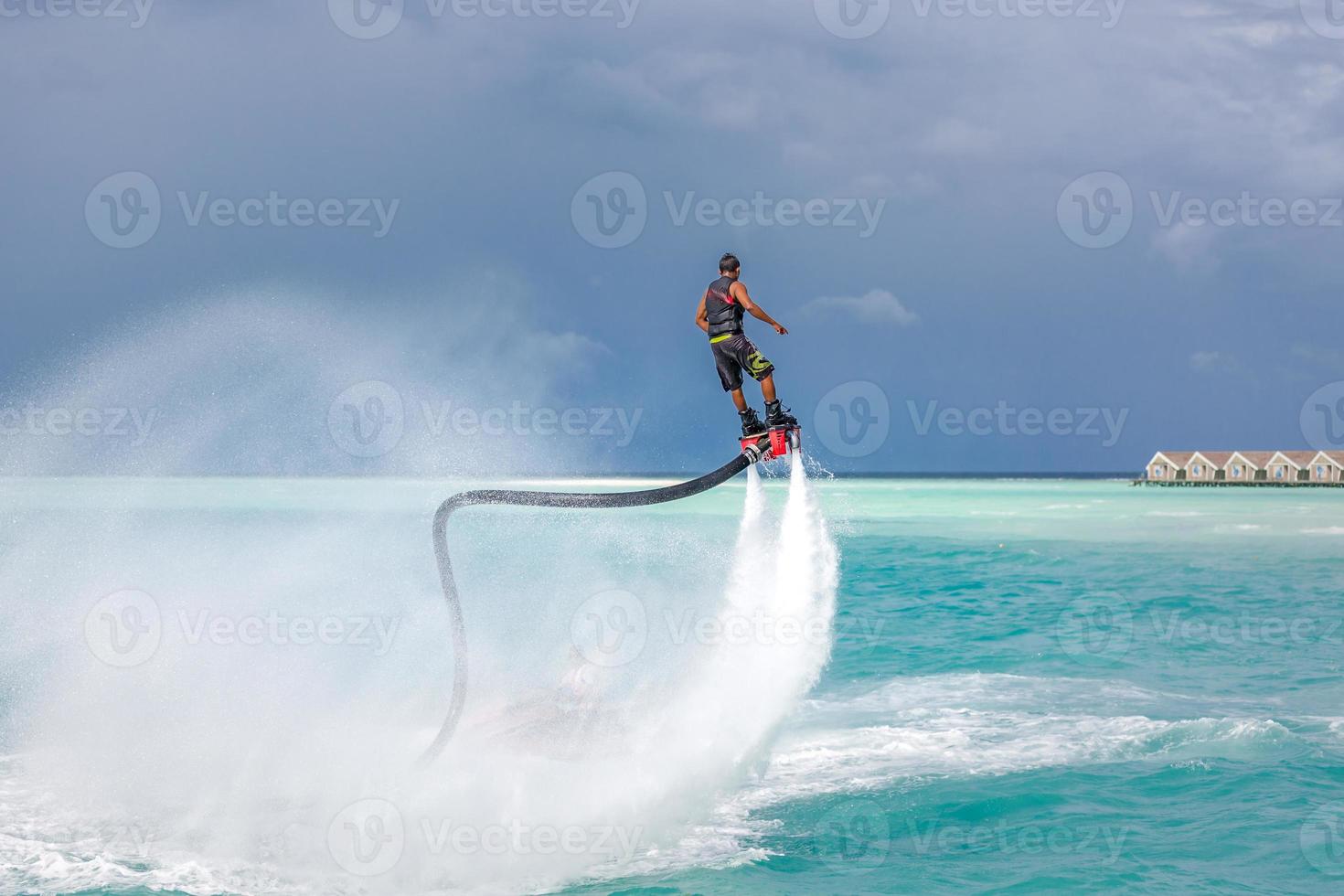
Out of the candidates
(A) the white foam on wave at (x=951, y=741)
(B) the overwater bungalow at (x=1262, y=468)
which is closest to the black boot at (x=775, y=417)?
(A) the white foam on wave at (x=951, y=741)

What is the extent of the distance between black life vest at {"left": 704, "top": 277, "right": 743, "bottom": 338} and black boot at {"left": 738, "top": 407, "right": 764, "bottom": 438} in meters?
1.10

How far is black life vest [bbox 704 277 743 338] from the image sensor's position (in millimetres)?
11586

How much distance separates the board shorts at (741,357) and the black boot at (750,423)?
0.60 metres

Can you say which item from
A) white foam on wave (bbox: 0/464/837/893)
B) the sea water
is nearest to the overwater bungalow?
the sea water

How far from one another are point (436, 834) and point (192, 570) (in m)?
13.0

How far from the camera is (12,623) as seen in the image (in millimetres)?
25328

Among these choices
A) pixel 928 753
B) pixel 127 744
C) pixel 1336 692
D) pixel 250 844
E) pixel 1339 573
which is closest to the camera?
pixel 250 844

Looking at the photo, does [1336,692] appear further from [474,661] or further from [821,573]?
[474,661]

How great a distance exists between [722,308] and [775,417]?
1.50 metres

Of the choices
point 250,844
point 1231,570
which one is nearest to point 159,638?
point 250,844

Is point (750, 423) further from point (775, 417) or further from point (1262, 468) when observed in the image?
point (1262, 468)

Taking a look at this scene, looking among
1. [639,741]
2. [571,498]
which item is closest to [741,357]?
[571,498]

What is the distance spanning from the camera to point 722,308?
11633mm

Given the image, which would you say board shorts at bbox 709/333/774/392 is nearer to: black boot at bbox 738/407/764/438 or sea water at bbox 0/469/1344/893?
black boot at bbox 738/407/764/438
